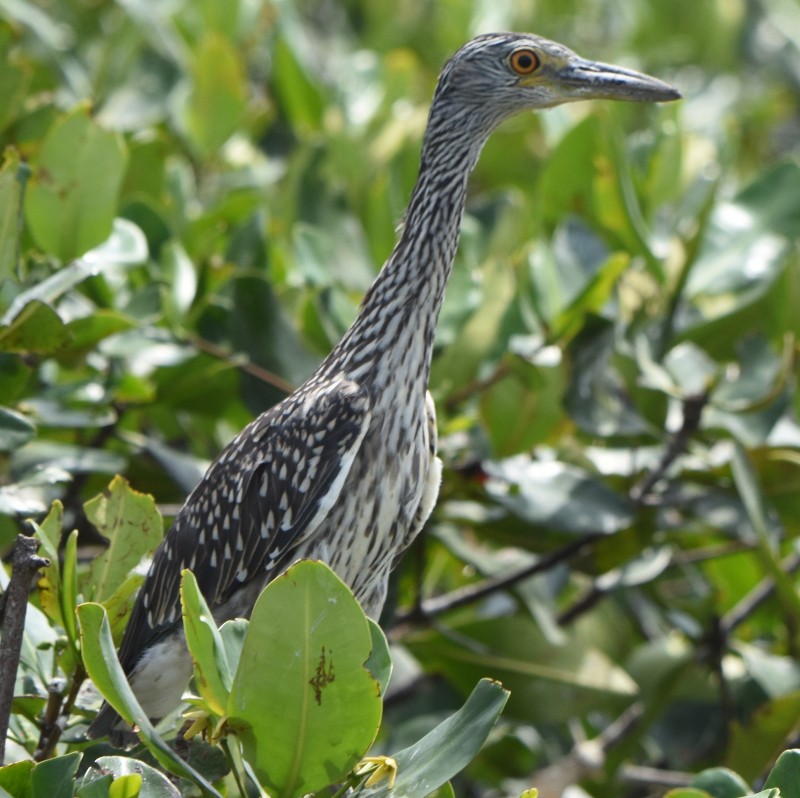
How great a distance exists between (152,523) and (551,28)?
489 cm

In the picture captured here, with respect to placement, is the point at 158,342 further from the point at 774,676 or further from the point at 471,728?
the point at 774,676

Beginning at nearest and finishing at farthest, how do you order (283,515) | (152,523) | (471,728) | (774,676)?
1. (471,728)
2. (152,523)
3. (283,515)
4. (774,676)

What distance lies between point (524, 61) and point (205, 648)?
2.12 metres

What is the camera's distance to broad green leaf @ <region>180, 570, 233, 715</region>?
7.71 feet

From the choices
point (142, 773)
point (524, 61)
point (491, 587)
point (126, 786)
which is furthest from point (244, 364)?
point (126, 786)

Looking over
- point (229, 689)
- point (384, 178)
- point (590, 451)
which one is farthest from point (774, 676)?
point (229, 689)

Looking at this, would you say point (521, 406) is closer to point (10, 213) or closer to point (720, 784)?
point (720, 784)

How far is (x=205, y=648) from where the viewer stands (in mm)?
2381

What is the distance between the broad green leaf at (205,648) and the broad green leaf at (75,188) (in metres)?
1.65

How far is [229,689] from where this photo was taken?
2436mm

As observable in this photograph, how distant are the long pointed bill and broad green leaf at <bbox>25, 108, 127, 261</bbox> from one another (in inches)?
47.5

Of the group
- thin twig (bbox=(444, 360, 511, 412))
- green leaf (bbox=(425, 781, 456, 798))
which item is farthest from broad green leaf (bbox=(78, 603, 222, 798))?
thin twig (bbox=(444, 360, 511, 412))

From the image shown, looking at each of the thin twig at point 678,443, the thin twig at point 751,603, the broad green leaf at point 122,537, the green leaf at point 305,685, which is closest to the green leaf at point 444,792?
the green leaf at point 305,685

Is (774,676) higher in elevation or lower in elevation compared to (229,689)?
lower
